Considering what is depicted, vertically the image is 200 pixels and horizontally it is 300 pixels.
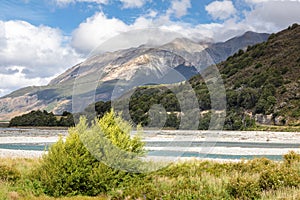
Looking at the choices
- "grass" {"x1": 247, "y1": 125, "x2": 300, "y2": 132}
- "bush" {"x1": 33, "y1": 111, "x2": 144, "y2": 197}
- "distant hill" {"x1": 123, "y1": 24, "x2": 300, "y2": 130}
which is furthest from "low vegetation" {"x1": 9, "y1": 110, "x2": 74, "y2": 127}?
"bush" {"x1": 33, "y1": 111, "x2": 144, "y2": 197}

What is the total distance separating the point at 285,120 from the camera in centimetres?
7944

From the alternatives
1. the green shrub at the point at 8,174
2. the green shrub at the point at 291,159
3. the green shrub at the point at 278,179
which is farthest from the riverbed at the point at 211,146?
the green shrub at the point at 278,179

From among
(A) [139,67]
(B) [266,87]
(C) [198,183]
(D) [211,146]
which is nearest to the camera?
(C) [198,183]

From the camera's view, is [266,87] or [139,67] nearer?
[139,67]

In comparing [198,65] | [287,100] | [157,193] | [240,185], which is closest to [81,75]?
[198,65]

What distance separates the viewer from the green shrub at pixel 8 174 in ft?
48.6

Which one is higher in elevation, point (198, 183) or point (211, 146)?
point (198, 183)

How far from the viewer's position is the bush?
1416 cm

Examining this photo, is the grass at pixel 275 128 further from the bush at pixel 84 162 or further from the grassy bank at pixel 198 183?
the bush at pixel 84 162

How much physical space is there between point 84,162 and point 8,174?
3.00m

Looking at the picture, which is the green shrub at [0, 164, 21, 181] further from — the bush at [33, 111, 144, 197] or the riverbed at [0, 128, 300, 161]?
the riverbed at [0, 128, 300, 161]

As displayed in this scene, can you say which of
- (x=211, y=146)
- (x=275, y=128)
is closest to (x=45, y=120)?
(x=275, y=128)

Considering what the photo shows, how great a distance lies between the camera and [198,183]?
12219 mm

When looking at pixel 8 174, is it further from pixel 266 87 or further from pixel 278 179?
pixel 266 87
